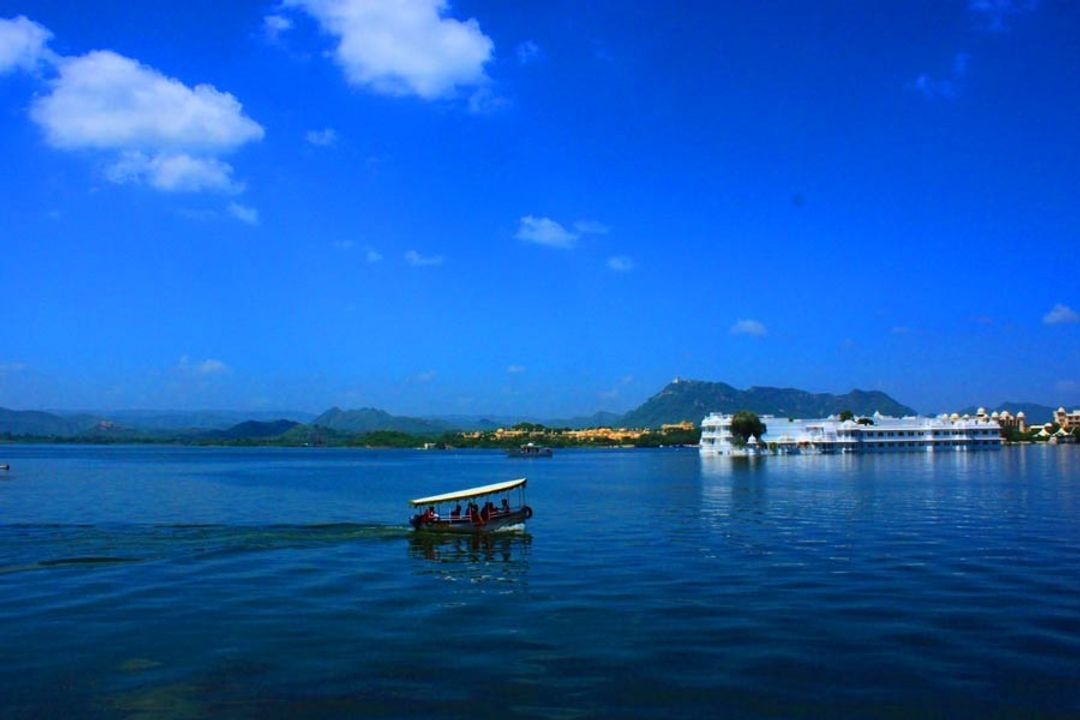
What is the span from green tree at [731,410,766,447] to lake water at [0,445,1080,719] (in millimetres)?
110561

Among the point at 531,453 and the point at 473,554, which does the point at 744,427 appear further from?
the point at 473,554

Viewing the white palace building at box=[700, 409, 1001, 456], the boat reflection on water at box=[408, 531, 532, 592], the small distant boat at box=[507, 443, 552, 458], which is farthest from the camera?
the small distant boat at box=[507, 443, 552, 458]

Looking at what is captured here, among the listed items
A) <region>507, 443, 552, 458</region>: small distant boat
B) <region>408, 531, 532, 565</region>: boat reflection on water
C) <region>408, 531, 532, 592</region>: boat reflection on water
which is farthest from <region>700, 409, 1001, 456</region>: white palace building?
<region>408, 531, 532, 592</region>: boat reflection on water

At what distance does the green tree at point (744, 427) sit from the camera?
155m

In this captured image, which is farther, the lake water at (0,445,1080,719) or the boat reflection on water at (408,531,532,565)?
the boat reflection on water at (408,531,532,565)

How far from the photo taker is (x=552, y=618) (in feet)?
70.6

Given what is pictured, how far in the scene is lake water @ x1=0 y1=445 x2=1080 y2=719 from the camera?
15320 mm

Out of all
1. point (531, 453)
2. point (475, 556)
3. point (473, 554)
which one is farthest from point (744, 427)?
point (475, 556)

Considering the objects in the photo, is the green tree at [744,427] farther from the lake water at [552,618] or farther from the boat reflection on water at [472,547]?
the boat reflection on water at [472,547]

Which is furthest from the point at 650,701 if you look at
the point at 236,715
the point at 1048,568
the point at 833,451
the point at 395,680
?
the point at 833,451

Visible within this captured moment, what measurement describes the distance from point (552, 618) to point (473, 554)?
42.6 ft

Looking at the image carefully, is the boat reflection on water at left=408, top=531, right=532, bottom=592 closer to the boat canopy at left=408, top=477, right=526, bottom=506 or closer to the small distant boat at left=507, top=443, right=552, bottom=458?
the boat canopy at left=408, top=477, right=526, bottom=506

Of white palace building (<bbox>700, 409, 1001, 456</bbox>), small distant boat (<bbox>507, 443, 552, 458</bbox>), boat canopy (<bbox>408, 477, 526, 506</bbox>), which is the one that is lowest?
small distant boat (<bbox>507, 443, 552, 458</bbox>)

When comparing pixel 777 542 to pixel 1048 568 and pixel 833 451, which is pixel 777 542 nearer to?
pixel 1048 568
